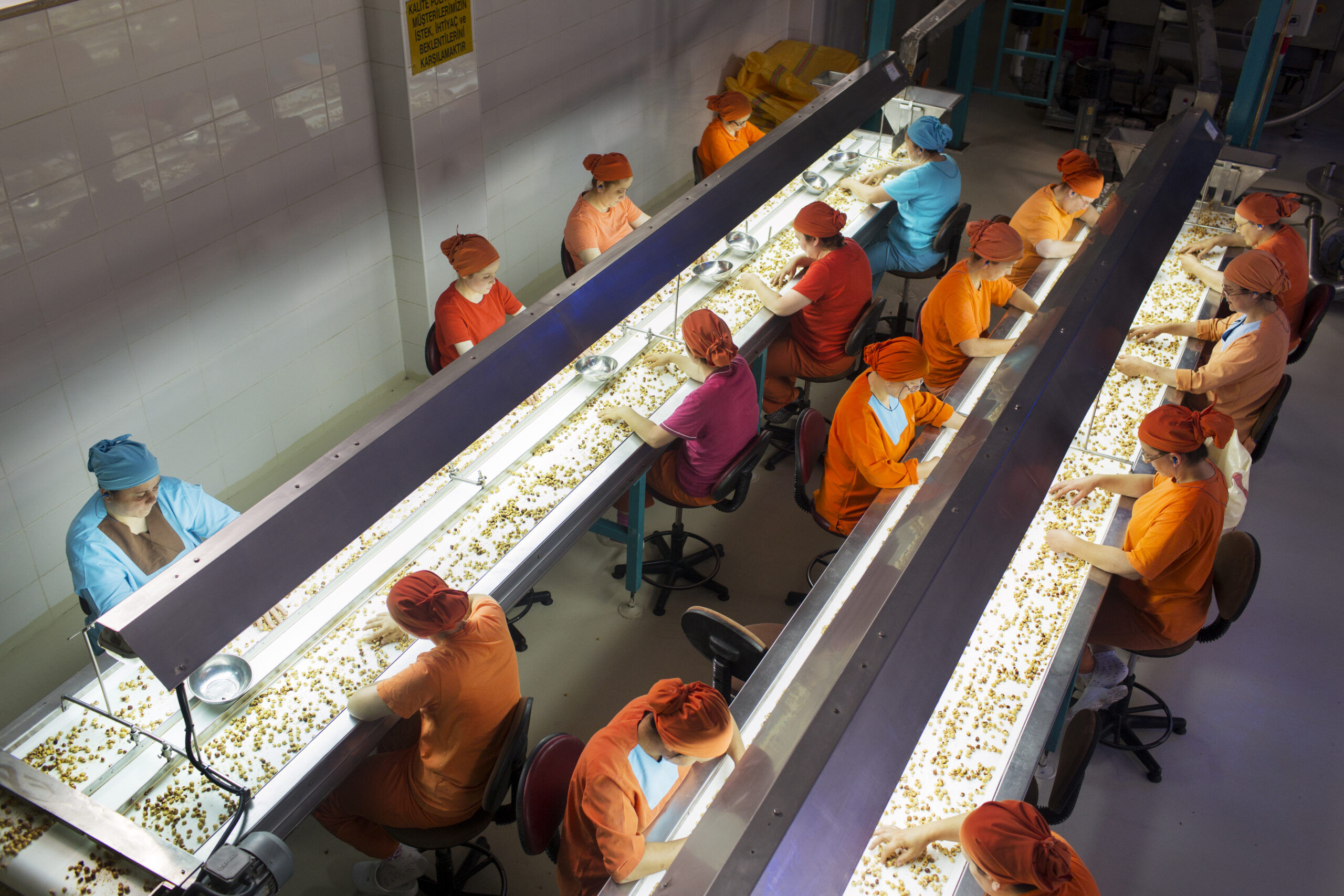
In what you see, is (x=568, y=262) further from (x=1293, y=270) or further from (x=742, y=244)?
(x=1293, y=270)

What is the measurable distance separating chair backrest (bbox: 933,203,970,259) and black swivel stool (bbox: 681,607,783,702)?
3.24 metres

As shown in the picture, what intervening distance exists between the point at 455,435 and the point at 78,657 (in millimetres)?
2254

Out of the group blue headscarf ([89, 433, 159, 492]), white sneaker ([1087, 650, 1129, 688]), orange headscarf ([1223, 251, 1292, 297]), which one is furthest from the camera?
orange headscarf ([1223, 251, 1292, 297])

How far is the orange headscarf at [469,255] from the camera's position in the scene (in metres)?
4.42

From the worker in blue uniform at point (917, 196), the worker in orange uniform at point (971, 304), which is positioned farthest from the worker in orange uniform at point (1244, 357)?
the worker in blue uniform at point (917, 196)

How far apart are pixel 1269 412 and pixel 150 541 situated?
451cm

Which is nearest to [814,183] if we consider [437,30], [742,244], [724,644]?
[742,244]

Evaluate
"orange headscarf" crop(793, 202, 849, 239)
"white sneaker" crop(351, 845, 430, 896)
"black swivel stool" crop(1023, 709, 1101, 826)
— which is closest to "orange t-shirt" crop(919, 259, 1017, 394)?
"orange headscarf" crop(793, 202, 849, 239)

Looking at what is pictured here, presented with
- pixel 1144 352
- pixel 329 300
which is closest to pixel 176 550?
pixel 329 300

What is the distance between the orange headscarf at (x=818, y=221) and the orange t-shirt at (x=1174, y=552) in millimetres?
1923

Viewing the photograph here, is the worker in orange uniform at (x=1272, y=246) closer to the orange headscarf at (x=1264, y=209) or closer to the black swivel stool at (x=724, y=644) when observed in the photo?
the orange headscarf at (x=1264, y=209)

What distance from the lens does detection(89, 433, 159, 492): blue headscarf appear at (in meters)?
3.20

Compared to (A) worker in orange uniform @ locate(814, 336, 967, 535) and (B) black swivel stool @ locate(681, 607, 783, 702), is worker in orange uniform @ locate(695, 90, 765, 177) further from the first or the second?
(B) black swivel stool @ locate(681, 607, 783, 702)

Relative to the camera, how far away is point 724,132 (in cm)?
638
